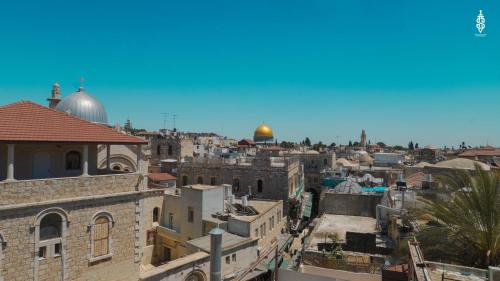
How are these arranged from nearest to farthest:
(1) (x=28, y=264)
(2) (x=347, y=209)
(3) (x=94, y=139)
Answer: (1) (x=28, y=264) → (3) (x=94, y=139) → (2) (x=347, y=209)

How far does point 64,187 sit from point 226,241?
10.2 meters

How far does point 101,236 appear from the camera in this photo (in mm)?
12234

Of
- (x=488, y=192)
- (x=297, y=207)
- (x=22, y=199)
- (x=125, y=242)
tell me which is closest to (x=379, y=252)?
(x=488, y=192)

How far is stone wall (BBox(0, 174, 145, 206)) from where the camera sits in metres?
9.98

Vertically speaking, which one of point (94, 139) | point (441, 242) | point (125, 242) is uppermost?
point (94, 139)

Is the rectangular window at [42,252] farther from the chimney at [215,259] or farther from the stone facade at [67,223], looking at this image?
the chimney at [215,259]

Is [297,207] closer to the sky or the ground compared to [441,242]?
closer to the ground

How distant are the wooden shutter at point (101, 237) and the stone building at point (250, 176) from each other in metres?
20.6

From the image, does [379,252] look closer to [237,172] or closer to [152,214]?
[152,214]

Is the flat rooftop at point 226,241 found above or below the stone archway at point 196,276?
above

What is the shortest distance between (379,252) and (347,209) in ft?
30.9

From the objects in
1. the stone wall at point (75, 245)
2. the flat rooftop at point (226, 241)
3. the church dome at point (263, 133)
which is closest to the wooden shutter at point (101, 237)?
the stone wall at point (75, 245)

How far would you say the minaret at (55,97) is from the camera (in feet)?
95.5

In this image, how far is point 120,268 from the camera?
12.8m
